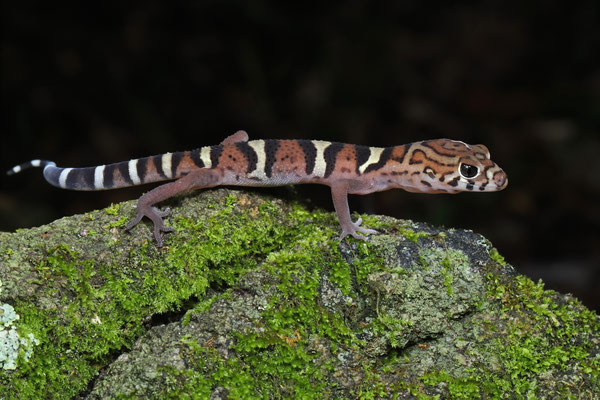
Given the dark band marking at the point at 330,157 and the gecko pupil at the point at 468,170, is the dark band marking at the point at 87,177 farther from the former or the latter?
the gecko pupil at the point at 468,170

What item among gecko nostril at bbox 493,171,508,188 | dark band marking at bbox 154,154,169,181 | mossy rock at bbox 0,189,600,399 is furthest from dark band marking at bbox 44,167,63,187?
gecko nostril at bbox 493,171,508,188

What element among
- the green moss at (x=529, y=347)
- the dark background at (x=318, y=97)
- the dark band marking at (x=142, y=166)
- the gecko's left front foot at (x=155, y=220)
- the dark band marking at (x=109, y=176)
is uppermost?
the dark background at (x=318, y=97)

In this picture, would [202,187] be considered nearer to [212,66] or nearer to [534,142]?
[212,66]

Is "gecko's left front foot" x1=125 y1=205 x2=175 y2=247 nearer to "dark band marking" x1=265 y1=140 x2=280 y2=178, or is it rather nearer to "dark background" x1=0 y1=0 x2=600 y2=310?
"dark band marking" x1=265 y1=140 x2=280 y2=178

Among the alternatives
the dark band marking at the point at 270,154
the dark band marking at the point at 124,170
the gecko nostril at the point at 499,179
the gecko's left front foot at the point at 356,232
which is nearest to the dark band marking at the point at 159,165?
the dark band marking at the point at 124,170

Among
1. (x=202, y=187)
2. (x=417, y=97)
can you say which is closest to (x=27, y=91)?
(x=202, y=187)

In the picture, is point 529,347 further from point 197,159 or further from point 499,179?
point 197,159

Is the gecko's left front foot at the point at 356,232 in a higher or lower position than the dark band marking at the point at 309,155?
lower
